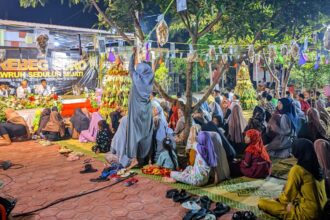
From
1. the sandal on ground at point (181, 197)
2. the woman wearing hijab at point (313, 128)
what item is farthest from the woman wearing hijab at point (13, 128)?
the woman wearing hijab at point (313, 128)

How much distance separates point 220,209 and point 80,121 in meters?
6.19

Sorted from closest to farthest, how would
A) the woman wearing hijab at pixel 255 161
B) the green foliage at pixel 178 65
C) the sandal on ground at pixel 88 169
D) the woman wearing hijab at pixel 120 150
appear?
the woman wearing hijab at pixel 255 161, the sandal on ground at pixel 88 169, the woman wearing hijab at pixel 120 150, the green foliage at pixel 178 65

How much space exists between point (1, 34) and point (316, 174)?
9.82m

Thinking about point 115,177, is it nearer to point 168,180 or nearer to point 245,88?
point 168,180

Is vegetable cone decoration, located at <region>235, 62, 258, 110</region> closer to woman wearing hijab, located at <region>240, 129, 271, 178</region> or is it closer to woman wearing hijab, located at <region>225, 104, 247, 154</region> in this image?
woman wearing hijab, located at <region>225, 104, 247, 154</region>

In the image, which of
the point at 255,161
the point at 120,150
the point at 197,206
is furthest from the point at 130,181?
the point at 255,161

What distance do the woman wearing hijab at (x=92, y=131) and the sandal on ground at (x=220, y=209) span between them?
5.20 meters

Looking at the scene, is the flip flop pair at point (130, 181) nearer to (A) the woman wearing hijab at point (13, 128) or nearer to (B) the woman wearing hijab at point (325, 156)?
(B) the woman wearing hijab at point (325, 156)

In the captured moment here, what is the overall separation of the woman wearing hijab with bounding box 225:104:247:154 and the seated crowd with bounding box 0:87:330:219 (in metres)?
0.02

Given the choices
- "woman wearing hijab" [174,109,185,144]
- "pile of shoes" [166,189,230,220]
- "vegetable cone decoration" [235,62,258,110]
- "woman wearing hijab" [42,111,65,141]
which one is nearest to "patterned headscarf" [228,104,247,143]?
"woman wearing hijab" [174,109,185,144]

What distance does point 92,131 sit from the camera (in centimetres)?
876

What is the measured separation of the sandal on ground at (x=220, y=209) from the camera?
3.98m

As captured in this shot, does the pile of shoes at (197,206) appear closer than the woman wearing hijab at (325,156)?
Yes

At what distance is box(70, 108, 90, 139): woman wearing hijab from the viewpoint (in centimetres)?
925
